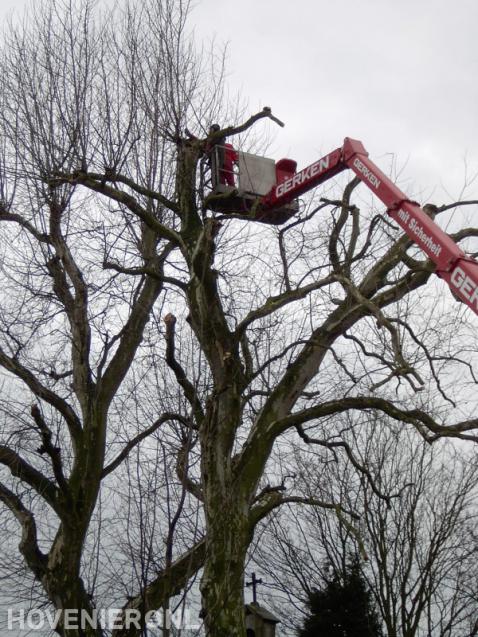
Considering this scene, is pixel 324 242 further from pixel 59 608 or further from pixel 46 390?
pixel 59 608

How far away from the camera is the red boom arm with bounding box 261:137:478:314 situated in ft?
18.7

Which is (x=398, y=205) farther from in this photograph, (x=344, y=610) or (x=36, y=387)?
(x=344, y=610)

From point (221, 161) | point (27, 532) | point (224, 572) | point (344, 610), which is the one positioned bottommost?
point (224, 572)

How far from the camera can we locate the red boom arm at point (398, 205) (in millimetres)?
5711

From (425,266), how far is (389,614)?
26.0ft

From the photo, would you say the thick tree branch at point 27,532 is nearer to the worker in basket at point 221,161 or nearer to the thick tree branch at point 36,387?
the thick tree branch at point 36,387

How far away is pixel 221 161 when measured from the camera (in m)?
9.91

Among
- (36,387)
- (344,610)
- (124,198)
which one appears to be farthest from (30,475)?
(344,610)

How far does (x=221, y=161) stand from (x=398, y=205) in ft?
11.4

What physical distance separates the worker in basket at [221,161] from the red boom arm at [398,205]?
58 cm

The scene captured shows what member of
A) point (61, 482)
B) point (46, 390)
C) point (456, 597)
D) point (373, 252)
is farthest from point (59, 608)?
point (456, 597)

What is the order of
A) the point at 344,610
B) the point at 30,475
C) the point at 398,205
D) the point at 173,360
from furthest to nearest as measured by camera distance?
the point at 344,610
the point at 30,475
the point at 173,360
the point at 398,205

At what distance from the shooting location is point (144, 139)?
10.9 m

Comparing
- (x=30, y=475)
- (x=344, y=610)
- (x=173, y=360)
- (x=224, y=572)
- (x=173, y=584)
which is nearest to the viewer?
(x=224, y=572)
